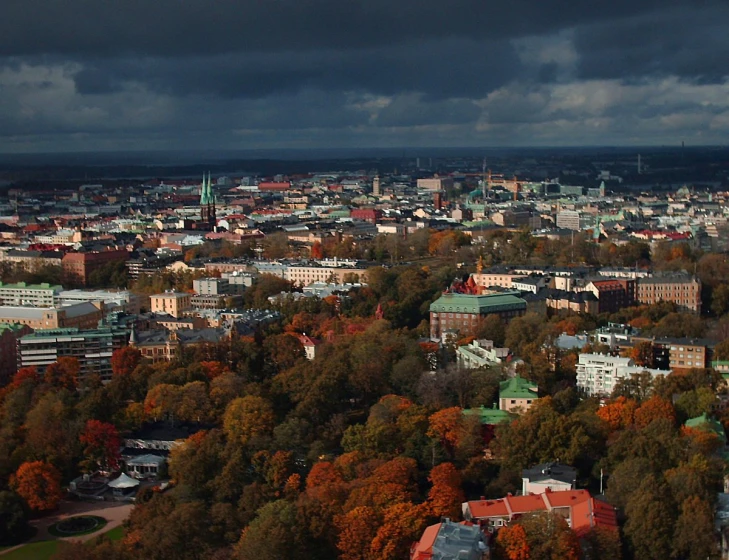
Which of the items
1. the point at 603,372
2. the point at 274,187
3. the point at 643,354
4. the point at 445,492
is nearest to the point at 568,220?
the point at 643,354

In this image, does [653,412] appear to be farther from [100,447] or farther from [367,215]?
[367,215]

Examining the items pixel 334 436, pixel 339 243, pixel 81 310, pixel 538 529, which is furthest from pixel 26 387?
pixel 339 243

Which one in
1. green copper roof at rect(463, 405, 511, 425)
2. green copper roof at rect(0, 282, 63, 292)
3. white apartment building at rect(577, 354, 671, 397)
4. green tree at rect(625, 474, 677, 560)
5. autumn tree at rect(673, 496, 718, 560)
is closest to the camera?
autumn tree at rect(673, 496, 718, 560)

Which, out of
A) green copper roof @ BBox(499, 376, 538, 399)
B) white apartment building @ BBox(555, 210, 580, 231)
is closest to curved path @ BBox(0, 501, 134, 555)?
green copper roof @ BBox(499, 376, 538, 399)

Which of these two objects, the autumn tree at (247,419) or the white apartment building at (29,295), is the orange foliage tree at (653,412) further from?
the white apartment building at (29,295)

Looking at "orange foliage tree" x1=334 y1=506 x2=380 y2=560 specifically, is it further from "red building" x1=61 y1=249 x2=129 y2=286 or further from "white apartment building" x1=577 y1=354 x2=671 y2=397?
"red building" x1=61 y1=249 x2=129 y2=286

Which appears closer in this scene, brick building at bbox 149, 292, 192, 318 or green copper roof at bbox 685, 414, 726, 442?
green copper roof at bbox 685, 414, 726, 442
